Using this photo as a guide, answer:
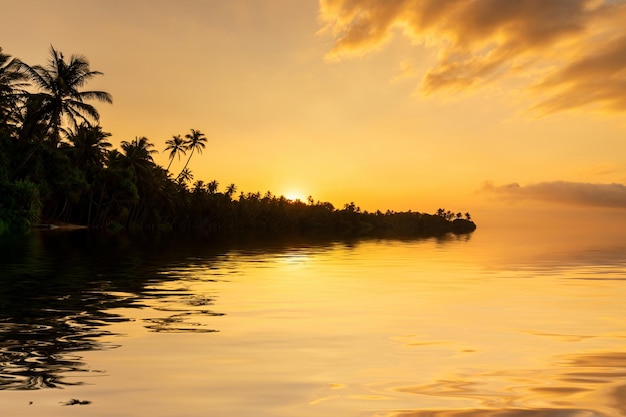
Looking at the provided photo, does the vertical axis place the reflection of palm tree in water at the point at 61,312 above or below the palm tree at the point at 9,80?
below

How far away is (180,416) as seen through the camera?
511 cm

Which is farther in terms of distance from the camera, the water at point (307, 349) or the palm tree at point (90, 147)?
the palm tree at point (90, 147)

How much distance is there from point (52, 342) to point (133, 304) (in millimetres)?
4099

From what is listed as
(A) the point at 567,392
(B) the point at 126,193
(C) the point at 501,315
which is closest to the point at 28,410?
(A) the point at 567,392

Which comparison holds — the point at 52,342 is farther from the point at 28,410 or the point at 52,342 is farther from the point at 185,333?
the point at 28,410

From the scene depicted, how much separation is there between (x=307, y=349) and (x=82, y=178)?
220 feet

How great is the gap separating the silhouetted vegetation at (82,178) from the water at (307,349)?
4114 centimetres

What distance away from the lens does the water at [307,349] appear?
217 inches

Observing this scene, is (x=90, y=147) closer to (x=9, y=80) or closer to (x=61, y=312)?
(x=9, y=80)

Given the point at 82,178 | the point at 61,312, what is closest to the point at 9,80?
the point at 82,178

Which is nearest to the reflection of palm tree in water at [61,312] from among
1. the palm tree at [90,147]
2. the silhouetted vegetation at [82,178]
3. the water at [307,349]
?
the water at [307,349]

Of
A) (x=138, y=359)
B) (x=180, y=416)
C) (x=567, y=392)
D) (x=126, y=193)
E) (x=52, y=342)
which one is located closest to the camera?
(x=180, y=416)

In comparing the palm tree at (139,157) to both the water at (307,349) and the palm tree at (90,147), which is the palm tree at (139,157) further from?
the water at (307,349)

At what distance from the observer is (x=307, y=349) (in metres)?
8.07
